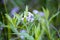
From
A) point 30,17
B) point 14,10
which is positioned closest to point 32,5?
point 14,10

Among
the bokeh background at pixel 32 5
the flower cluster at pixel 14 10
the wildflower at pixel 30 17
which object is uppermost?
the bokeh background at pixel 32 5

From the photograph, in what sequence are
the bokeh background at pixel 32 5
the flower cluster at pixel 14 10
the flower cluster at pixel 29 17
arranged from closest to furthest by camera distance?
the flower cluster at pixel 29 17, the flower cluster at pixel 14 10, the bokeh background at pixel 32 5

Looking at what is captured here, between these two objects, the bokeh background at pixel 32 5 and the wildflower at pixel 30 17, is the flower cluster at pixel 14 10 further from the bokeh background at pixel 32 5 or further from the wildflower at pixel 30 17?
the wildflower at pixel 30 17

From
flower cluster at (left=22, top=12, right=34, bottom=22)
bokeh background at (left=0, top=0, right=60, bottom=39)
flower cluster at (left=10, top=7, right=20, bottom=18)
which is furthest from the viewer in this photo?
bokeh background at (left=0, top=0, right=60, bottom=39)

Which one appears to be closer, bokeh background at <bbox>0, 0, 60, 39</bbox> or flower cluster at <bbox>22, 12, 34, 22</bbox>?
flower cluster at <bbox>22, 12, 34, 22</bbox>

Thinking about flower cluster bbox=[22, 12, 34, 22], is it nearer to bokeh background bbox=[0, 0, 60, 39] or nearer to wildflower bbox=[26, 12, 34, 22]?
wildflower bbox=[26, 12, 34, 22]

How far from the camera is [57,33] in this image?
96 centimetres

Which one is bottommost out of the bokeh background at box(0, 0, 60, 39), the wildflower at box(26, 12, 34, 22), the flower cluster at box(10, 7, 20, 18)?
the wildflower at box(26, 12, 34, 22)

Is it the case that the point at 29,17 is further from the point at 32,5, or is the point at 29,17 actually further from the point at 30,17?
the point at 32,5

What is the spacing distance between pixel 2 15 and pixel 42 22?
1.34 feet

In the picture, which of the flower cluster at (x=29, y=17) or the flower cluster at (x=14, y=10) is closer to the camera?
the flower cluster at (x=29, y=17)

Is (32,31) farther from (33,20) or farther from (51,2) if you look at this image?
(51,2)

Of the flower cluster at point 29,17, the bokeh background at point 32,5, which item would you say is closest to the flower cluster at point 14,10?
the bokeh background at point 32,5

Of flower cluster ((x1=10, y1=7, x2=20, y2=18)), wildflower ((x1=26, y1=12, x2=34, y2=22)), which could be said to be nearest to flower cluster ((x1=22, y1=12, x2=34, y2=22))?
wildflower ((x1=26, y1=12, x2=34, y2=22))
